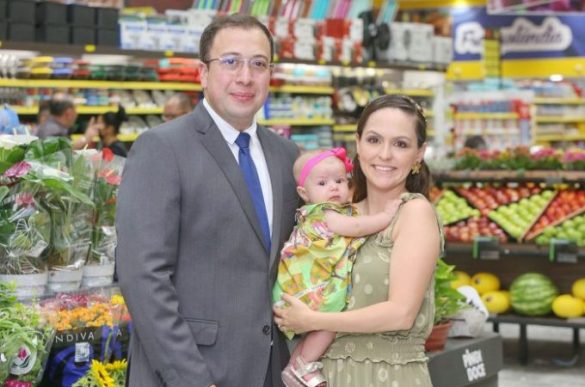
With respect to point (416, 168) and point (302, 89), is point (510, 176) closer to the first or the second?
point (302, 89)

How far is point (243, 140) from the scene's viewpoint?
310cm

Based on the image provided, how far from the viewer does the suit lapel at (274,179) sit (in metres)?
3.04

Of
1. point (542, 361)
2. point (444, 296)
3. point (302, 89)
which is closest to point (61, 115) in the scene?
point (302, 89)

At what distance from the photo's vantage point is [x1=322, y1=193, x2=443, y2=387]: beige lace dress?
3.02 meters

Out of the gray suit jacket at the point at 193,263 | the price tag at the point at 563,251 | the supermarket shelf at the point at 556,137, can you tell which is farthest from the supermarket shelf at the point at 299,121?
the gray suit jacket at the point at 193,263

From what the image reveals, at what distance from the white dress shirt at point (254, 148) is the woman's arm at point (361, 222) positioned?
180 mm

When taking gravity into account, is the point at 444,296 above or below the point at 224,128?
below

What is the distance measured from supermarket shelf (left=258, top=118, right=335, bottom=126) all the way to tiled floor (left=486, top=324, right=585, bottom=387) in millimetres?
3400

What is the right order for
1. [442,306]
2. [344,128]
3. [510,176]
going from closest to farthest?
1. [442,306]
2. [510,176]
3. [344,128]

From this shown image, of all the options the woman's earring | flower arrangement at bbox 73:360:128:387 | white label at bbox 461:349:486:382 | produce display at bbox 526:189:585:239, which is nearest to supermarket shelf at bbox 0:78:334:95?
produce display at bbox 526:189:585:239

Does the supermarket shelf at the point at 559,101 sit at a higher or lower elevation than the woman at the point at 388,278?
higher

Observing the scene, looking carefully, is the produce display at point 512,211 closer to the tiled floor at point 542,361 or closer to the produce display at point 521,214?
the produce display at point 521,214

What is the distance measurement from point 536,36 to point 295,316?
1655 cm

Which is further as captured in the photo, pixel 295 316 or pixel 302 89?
pixel 302 89
